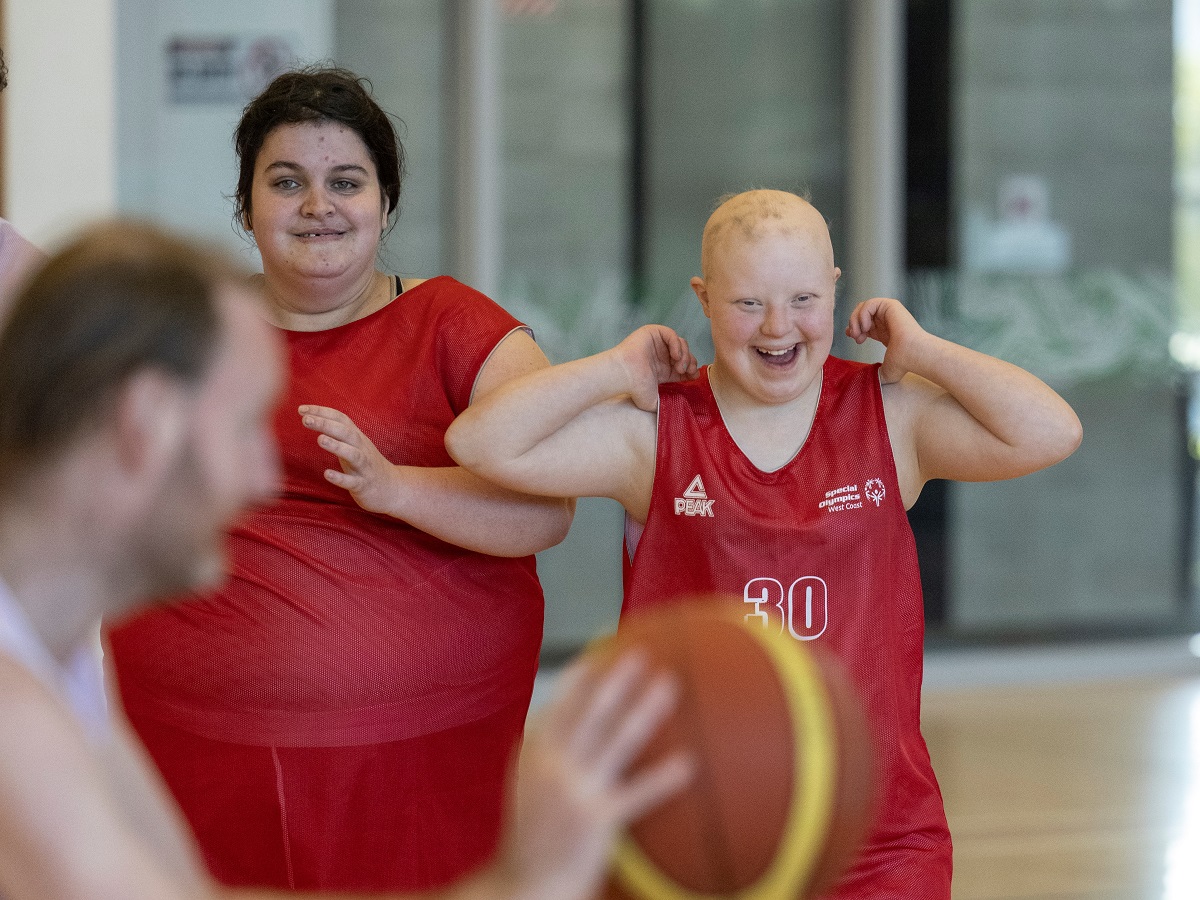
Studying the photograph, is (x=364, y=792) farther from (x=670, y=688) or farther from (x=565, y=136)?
(x=565, y=136)

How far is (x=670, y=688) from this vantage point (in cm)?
113

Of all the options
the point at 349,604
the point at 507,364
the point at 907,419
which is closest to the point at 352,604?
the point at 349,604

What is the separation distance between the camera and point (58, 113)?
4.28 metres

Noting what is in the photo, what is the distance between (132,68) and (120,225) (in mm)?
3859

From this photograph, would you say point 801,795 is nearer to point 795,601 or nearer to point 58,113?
point 795,601

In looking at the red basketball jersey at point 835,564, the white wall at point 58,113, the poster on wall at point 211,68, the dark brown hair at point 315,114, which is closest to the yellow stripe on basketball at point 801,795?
the red basketball jersey at point 835,564

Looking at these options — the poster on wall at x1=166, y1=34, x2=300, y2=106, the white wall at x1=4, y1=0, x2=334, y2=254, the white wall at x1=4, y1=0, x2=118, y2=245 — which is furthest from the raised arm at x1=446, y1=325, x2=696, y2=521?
the poster on wall at x1=166, y1=34, x2=300, y2=106

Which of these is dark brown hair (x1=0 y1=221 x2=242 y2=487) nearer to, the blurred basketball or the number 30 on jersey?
the blurred basketball

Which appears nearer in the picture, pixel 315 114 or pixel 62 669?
pixel 62 669

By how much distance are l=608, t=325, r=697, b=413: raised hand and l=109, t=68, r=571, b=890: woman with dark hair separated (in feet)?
0.68

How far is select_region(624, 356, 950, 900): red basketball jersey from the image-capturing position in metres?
2.04

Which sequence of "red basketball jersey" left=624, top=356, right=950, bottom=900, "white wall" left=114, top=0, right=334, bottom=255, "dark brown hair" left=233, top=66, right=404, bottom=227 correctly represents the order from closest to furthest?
"red basketball jersey" left=624, top=356, right=950, bottom=900 → "dark brown hair" left=233, top=66, right=404, bottom=227 → "white wall" left=114, top=0, right=334, bottom=255

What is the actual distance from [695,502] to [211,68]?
3259 millimetres

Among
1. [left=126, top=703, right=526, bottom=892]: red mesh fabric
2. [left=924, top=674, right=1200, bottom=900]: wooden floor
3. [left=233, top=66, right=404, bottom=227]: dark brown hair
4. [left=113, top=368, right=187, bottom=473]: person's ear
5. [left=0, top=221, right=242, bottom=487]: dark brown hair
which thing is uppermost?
[left=233, top=66, right=404, bottom=227]: dark brown hair
